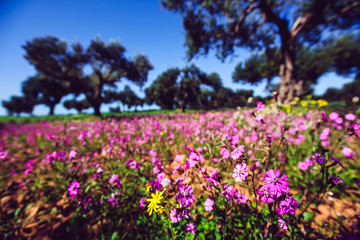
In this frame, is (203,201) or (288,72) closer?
(203,201)

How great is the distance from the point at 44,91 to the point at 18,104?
1449 centimetres

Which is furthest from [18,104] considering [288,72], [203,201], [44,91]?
[288,72]

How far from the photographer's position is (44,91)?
40000mm

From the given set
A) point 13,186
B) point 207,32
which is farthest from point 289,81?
point 13,186

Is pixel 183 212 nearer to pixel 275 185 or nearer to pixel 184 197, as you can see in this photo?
pixel 184 197

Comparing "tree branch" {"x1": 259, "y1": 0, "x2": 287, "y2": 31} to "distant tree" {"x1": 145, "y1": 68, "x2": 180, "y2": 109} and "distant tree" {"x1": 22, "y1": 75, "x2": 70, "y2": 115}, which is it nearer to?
"distant tree" {"x1": 145, "y1": 68, "x2": 180, "y2": 109}

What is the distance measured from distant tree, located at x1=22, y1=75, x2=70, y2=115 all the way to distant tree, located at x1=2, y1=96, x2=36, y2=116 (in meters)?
2.37

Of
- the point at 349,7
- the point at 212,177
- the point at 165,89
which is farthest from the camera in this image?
the point at 165,89

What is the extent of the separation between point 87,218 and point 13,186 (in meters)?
2.24

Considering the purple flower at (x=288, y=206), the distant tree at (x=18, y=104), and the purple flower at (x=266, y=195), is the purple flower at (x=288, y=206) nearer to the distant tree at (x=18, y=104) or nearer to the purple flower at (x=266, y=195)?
the purple flower at (x=266, y=195)

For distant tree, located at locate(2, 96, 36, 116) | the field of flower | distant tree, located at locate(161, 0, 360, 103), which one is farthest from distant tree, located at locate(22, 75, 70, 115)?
the field of flower

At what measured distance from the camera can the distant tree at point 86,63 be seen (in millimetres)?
15227

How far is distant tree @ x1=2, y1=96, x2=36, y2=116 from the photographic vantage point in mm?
44000

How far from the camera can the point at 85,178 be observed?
2.74 meters
